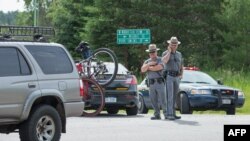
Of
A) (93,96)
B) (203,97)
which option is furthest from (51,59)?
(203,97)

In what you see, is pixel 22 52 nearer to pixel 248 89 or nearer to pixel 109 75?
pixel 109 75

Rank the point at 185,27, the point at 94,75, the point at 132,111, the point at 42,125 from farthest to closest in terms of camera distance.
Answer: the point at 185,27 → the point at 132,111 → the point at 94,75 → the point at 42,125

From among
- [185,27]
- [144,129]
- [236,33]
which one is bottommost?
[144,129]

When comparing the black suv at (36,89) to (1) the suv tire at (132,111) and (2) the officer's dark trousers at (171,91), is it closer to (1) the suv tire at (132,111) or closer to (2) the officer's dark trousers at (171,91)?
(2) the officer's dark trousers at (171,91)

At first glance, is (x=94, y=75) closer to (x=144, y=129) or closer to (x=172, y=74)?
(x=172, y=74)

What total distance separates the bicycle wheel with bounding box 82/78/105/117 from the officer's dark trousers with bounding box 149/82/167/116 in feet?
3.95

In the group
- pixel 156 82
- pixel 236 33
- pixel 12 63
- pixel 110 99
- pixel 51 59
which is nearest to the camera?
pixel 12 63

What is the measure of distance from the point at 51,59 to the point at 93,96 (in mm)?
6308

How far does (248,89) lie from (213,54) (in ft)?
68.9

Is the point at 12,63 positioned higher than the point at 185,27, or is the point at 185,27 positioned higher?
the point at 185,27

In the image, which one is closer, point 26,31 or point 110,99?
point 26,31

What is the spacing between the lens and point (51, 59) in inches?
480

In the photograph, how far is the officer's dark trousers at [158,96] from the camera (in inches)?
698

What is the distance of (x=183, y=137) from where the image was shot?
1370 centimetres
